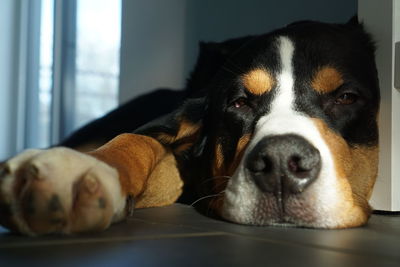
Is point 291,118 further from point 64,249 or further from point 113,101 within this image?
point 113,101

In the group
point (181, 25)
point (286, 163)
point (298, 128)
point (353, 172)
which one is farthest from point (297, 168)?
point (181, 25)

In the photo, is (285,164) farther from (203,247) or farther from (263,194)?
(203,247)

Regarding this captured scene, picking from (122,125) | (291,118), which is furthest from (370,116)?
(122,125)

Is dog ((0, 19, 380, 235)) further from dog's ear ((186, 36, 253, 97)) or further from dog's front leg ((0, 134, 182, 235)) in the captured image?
dog's ear ((186, 36, 253, 97))

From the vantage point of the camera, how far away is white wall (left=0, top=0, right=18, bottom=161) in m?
6.47

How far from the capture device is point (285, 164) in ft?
4.96

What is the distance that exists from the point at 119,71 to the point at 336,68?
3.50 meters

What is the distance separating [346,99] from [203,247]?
3.17ft

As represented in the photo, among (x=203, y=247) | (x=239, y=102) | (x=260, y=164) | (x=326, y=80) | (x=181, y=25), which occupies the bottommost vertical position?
(x=203, y=247)

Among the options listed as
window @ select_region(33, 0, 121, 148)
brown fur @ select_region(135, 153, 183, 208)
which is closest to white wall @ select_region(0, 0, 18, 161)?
window @ select_region(33, 0, 121, 148)

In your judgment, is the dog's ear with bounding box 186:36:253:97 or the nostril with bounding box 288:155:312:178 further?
the dog's ear with bounding box 186:36:253:97

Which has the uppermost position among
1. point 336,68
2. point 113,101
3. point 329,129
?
point 336,68

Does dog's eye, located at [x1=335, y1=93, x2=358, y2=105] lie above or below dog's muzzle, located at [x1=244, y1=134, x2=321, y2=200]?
above

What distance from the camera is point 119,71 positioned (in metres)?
5.20
